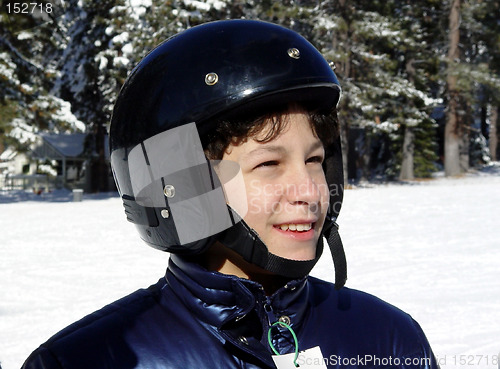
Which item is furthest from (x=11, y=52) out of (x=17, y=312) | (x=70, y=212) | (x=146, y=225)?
(x=146, y=225)

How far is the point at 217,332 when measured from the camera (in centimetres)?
154

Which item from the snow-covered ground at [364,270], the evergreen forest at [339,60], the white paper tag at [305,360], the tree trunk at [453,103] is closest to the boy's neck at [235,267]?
the white paper tag at [305,360]

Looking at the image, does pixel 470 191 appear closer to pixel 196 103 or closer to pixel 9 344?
pixel 9 344

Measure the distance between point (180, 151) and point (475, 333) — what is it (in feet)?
14.0

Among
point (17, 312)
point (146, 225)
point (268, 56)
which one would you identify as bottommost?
point (17, 312)

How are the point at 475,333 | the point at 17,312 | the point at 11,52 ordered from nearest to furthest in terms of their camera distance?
1. the point at 475,333
2. the point at 17,312
3. the point at 11,52

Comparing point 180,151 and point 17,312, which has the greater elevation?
point 180,151

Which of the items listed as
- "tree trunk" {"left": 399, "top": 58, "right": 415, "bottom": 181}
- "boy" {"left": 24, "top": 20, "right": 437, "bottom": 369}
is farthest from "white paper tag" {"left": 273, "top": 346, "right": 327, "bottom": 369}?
"tree trunk" {"left": 399, "top": 58, "right": 415, "bottom": 181}

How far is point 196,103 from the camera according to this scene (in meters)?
1.82

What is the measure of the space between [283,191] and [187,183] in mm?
358

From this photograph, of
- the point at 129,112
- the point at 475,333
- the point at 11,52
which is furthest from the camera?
the point at 11,52

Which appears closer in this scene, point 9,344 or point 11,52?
point 9,344

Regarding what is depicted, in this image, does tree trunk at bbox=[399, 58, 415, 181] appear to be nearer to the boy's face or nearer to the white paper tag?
the boy's face

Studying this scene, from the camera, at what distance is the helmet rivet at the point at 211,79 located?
181cm
